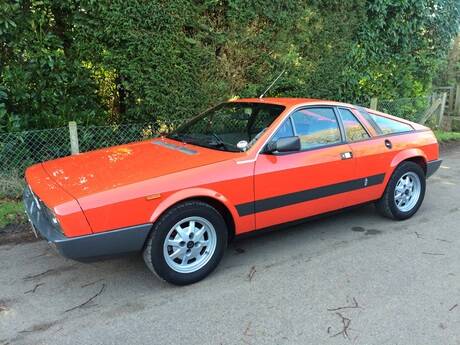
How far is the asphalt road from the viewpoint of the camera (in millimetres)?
2863

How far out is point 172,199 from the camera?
3299 millimetres

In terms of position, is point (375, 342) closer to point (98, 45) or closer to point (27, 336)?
point (27, 336)

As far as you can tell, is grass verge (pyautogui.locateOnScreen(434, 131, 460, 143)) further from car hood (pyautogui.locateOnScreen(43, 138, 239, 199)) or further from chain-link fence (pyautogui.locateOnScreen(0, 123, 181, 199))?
car hood (pyautogui.locateOnScreen(43, 138, 239, 199))

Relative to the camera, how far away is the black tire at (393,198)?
486 cm

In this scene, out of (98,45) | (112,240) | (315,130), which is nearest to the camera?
(112,240)

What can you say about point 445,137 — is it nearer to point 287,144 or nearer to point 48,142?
point 287,144

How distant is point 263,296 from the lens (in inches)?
131

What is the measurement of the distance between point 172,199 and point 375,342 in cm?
173

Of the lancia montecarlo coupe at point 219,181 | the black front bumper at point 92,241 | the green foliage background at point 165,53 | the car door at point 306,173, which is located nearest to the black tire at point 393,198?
the lancia montecarlo coupe at point 219,181

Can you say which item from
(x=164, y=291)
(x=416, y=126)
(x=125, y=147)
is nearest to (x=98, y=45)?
(x=125, y=147)

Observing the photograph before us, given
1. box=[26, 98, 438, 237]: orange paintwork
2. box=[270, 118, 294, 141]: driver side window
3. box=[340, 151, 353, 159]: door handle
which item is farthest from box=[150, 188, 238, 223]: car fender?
box=[340, 151, 353, 159]: door handle

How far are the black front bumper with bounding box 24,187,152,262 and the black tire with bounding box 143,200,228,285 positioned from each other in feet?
0.29

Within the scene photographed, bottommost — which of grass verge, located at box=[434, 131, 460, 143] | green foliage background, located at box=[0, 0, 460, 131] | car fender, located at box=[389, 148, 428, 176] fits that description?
grass verge, located at box=[434, 131, 460, 143]

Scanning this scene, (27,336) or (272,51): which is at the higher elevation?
(272,51)
